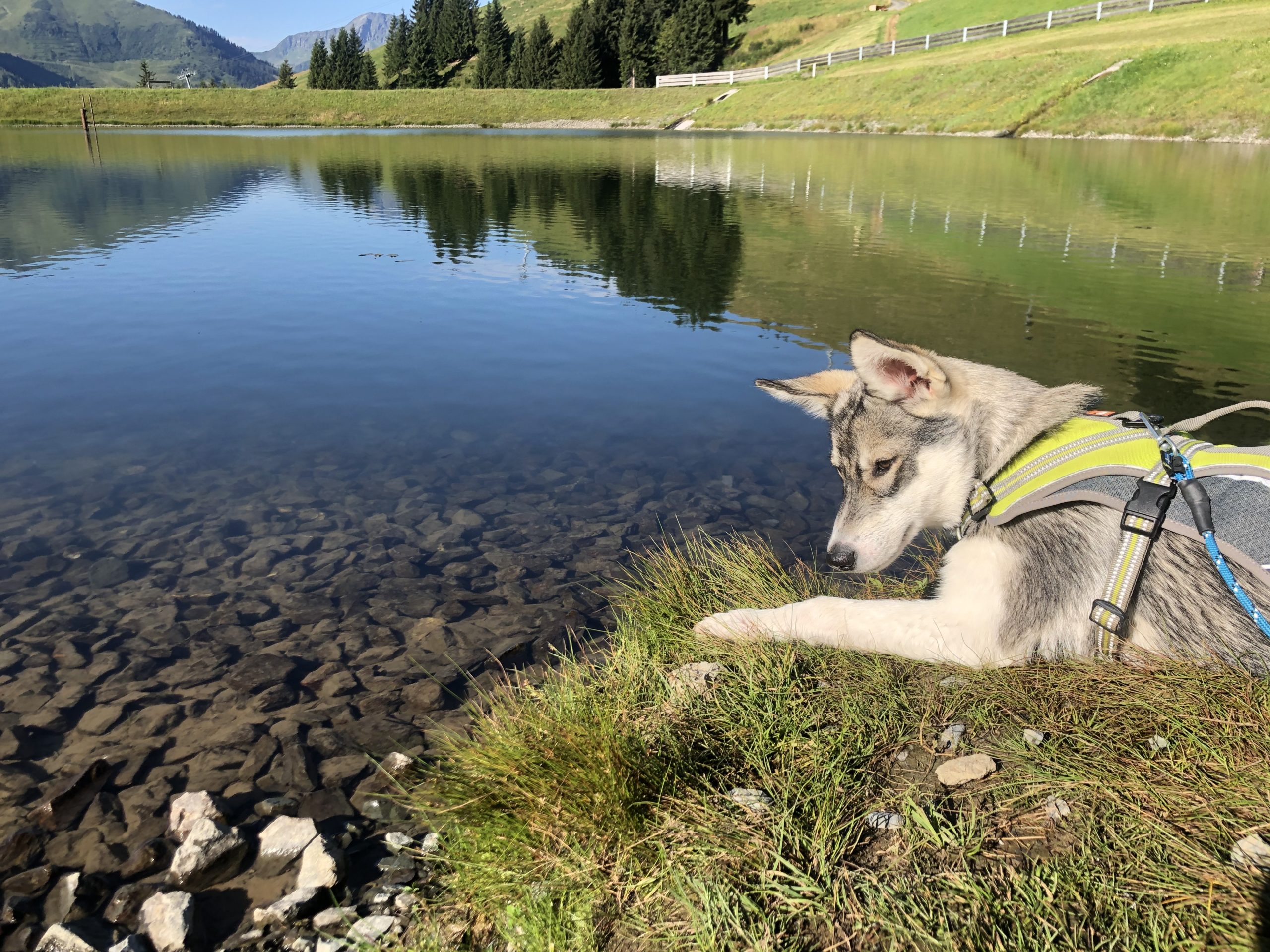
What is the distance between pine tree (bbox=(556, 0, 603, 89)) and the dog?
478 ft

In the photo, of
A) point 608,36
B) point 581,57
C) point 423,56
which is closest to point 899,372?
point 581,57

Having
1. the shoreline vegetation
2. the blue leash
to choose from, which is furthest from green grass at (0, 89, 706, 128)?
the blue leash

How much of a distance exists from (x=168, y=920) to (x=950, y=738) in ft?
12.7

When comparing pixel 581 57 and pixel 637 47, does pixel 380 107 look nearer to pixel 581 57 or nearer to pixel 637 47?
pixel 581 57

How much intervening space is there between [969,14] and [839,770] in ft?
413

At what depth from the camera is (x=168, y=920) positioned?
150 inches

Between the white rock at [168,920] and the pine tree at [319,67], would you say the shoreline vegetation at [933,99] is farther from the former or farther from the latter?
the white rock at [168,920]

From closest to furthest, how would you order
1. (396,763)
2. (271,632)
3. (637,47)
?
(396,763)
(271,632)
(637,47)

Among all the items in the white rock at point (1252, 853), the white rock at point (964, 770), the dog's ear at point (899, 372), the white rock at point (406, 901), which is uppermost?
the dog's ear at point (899, 372)

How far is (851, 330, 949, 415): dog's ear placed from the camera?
460cm

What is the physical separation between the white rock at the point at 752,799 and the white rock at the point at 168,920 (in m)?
2.60

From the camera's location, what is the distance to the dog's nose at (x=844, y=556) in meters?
4.89

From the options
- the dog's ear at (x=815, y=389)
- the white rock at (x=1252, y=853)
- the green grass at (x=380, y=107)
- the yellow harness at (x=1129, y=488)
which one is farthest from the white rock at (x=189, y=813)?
the green grass at (x=380, y=107)

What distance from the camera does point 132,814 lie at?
15.1 feet
